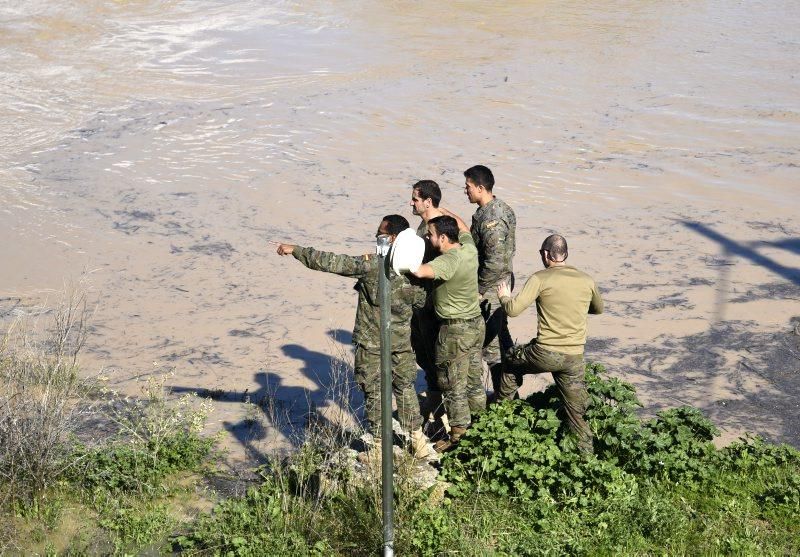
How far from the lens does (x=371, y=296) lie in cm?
767

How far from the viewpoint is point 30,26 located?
22.8 meters

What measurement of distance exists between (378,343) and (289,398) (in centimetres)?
226

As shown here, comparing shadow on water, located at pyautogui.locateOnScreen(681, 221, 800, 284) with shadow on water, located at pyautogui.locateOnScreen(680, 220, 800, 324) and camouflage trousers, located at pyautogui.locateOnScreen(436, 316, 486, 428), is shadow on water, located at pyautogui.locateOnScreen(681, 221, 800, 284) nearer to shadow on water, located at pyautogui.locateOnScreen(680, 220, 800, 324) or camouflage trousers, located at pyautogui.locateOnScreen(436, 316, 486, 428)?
shadow on water, located at pyautogui.locateOnScreen(680, 220, 800, 324)

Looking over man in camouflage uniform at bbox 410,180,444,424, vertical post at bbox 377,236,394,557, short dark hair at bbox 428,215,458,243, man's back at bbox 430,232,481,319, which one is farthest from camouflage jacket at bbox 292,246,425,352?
vertical post at bbox 377,236,394,557

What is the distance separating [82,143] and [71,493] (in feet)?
34.4

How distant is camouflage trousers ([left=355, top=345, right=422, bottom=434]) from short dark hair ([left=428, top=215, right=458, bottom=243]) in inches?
39.2

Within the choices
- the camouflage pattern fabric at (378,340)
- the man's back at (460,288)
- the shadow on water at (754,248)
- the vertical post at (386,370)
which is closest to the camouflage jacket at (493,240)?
the man's back at (460,288)

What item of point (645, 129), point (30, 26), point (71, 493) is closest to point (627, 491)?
point (71, 493)

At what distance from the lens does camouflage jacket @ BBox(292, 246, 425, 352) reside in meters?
7.49

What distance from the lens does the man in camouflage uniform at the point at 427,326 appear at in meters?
8.11

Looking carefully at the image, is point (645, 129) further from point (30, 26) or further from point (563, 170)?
point (30, 26)

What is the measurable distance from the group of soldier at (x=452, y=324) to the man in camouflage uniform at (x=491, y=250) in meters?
0.02

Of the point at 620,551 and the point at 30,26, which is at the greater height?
the point at 30,26

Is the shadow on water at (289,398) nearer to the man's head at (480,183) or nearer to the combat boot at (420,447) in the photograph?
the combat boot at (420,447)
